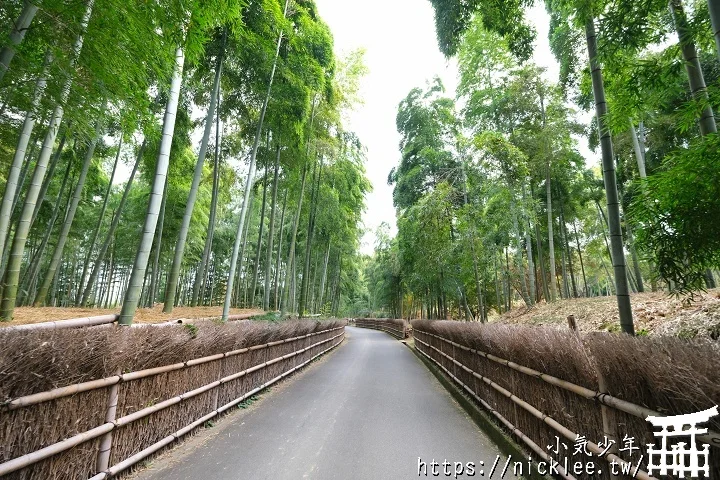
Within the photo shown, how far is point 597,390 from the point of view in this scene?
181cm

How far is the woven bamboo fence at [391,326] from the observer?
54.6 feet

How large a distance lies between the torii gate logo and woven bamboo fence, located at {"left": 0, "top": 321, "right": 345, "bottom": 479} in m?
2.78

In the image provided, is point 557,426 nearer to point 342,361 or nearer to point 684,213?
point 684,213

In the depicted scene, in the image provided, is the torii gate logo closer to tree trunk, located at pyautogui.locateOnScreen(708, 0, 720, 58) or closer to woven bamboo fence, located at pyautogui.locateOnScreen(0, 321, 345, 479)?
tree trunk, located at pyautogui.locateOnScreen(708, 0, 720, 58)

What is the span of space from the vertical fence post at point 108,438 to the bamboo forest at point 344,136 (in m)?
1.81

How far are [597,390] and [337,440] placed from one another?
2275 millimetres

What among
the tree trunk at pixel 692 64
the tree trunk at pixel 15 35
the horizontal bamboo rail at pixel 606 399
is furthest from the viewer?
the tree trunk at pixel 15 35

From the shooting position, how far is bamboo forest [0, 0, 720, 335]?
2.61m

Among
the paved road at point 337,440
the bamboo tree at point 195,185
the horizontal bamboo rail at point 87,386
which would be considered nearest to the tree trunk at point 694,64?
the paved road at point 337,440

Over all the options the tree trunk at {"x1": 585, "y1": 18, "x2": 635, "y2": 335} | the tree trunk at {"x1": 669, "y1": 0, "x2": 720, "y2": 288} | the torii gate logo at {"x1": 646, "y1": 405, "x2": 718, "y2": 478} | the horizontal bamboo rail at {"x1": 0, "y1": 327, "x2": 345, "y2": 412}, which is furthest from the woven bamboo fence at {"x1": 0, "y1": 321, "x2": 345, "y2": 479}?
the tree trunk at {"x1": 669, "y1": 0, "x2": 720, "y2": 288}

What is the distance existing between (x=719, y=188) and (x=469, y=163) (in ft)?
22.0

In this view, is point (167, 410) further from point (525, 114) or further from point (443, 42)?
point (525, 114)

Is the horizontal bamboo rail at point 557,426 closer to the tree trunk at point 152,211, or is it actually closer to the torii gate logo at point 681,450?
the torii gate logo at point 681,450

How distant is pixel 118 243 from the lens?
1622 centimetres
